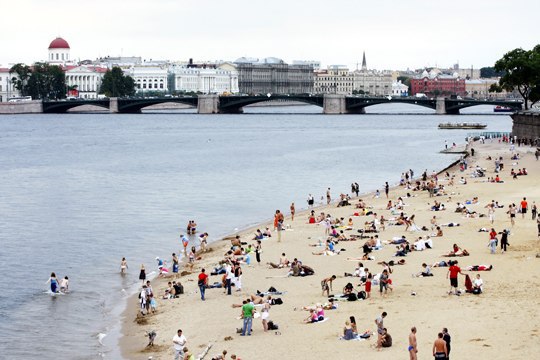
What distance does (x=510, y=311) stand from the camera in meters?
20.2

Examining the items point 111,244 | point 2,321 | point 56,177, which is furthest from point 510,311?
point 56,177

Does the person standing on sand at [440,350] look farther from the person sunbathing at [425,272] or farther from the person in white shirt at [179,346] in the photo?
the person sunbathing at [425,272]

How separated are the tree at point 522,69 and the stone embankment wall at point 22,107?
91634 millimetres

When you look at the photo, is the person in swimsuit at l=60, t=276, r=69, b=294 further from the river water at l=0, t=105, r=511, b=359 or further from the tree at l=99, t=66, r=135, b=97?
the tree at l=99, t=66, r=135, b=97

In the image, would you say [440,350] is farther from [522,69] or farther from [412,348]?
[522,69]

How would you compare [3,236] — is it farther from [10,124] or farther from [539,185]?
[10,124]

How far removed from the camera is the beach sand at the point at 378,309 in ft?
61.7

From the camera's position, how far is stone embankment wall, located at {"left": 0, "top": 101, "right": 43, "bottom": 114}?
166500 mm

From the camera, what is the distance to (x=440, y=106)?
144 m

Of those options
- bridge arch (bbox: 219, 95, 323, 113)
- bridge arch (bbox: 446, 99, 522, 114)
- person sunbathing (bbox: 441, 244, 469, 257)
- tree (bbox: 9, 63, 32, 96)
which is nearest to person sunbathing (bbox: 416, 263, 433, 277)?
person sunbathing (bbox: 441, 244, 469, 257)

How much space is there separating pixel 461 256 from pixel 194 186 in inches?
1256

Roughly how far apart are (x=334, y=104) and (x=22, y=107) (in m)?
48.7

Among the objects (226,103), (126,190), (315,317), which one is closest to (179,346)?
(315,317)

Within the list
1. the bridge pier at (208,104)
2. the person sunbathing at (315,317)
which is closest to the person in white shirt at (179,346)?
the person sunbathing at (315,317)
